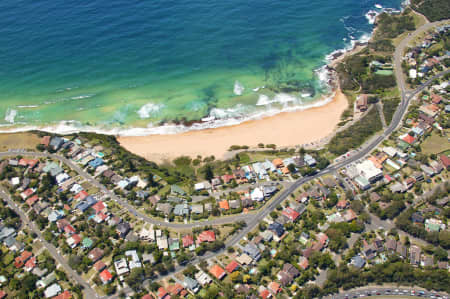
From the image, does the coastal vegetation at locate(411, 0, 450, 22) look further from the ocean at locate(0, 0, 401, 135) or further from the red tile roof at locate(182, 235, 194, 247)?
the red tile roof at locate(182, 235, 194, 247)

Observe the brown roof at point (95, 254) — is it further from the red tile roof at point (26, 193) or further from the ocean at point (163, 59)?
the ocean at point (163, 59)

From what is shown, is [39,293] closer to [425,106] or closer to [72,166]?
[72,166]

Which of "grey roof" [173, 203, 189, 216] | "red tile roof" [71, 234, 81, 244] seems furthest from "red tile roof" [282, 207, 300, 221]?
"red tile roof" [71, 234, 81, 244]

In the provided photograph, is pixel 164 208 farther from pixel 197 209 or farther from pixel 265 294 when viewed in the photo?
pixel 265 294

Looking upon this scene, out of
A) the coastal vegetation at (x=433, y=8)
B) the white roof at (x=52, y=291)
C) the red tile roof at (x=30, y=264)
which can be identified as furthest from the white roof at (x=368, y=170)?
the coastal vegetation at (x=433, y=8)

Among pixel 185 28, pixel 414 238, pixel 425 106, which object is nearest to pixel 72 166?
pixel 185 28

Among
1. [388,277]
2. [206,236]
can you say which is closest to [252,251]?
[206,236]
